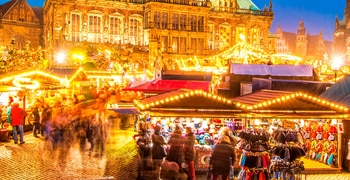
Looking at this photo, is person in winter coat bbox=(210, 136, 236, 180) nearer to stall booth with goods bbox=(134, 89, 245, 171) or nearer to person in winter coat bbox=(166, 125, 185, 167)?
person in winter coat bbox=(166, 125, 185, 167)

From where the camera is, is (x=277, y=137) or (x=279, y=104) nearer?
(x=277, y=137)

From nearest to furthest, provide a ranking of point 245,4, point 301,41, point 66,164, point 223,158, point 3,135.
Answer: point 223,158 < point 66,164 < point 3,135 < point 245,4 < point 301,41

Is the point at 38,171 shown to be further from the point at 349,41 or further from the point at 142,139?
the point at 349,41

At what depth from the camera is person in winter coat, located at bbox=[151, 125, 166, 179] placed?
39.6 feet

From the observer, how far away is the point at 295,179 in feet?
36.6

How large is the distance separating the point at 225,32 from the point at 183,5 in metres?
6.90

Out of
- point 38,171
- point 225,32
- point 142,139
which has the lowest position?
point 38,171

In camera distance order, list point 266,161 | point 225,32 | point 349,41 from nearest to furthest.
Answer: point 266,161, point 225,32, point 349,41

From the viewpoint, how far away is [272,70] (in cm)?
2352

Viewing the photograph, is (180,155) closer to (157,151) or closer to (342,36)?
(157,151)

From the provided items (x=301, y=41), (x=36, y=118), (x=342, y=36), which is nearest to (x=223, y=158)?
(x=36, y=118)

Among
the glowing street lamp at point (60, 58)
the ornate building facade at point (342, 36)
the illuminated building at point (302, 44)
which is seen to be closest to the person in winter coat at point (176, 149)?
the glowing street lamp at point (60, 58)

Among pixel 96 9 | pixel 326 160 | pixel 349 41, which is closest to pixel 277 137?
pixel 326 160

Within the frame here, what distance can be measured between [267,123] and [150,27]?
37.2m
